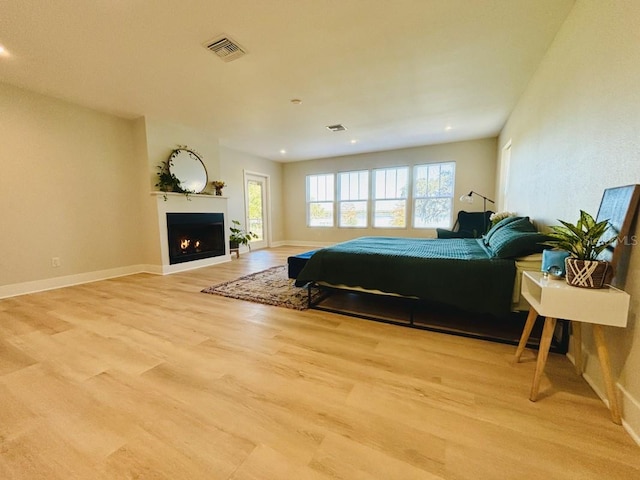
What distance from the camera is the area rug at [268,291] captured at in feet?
9.32

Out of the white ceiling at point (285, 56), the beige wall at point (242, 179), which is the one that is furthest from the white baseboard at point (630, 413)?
the beige wall at point (242, 179)

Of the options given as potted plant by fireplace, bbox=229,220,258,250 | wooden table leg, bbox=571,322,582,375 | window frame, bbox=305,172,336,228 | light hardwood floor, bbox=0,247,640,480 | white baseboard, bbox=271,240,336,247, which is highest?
window frame, bbox=305,172,336,228

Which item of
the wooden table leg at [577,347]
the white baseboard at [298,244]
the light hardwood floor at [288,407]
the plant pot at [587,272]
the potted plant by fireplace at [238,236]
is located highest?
the plant pot at [587,272]

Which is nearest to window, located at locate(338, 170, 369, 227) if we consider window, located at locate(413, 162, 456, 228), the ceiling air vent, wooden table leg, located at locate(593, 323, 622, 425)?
window, located at locate(413, 162, 456, 228)

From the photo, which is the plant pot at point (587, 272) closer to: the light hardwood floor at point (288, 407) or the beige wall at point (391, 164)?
the light hardwood floor at point (288, 407)

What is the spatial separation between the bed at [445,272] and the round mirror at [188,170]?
3232mm

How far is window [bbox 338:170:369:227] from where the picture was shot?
6734 mm

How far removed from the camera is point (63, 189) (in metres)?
3.51

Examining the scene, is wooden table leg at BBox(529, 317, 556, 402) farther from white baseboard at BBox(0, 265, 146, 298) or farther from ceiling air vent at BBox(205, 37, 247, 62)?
white baseboard at BBox(0, 265, 146, 298)

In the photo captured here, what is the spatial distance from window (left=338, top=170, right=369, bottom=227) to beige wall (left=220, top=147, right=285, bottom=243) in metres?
1.89

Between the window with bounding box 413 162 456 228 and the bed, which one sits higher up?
the window with bounding box 413 162 456 228

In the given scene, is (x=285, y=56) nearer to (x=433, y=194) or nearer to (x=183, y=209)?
(x=183, y=209)

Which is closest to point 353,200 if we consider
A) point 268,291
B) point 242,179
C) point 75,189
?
point 242,179

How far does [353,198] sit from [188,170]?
402cm
